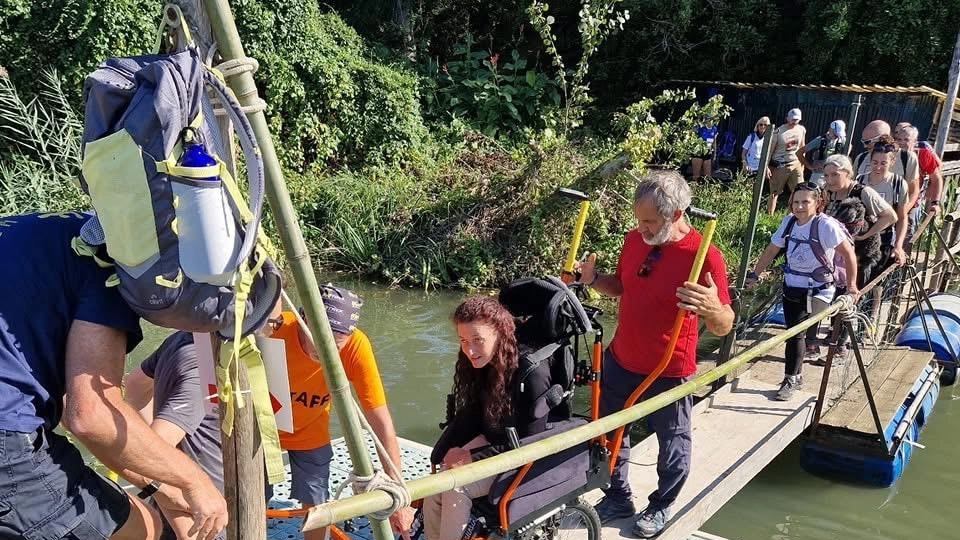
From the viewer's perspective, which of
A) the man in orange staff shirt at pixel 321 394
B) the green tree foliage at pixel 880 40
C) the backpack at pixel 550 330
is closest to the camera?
the man in orange staff shirt at pixel 321 394

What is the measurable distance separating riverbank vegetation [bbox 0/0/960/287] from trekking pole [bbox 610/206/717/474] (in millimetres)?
6911

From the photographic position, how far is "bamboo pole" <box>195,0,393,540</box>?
1.75 meters

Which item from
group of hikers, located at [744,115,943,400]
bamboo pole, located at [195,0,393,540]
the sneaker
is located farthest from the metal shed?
bamboo pole, located at [195,0,393,540]

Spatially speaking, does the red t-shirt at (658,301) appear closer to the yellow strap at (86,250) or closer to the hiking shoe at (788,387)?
the hiking shoe at (788,387)

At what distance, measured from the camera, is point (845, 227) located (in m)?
6.00

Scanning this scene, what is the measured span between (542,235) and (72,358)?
923 centimetres

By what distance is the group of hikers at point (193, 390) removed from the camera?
73.8 inches

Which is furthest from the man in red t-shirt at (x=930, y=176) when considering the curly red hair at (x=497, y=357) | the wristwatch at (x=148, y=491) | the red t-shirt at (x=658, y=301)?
the wristwatch at (x=148, y=491)

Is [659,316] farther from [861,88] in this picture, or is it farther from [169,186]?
[861,88]

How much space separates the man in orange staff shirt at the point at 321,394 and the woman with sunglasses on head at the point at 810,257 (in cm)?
339

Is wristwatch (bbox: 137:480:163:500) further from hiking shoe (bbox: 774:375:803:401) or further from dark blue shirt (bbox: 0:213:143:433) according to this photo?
hiking shoe (bbox: 774:375:803:401)

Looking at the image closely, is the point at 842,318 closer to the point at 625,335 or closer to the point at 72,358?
the point at 625,335

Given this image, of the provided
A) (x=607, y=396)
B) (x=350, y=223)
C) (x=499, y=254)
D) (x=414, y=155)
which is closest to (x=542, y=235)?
(x=499, y=254)

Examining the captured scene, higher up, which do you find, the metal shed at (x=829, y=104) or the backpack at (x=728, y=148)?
the metal shed at (x=829, y=104)
